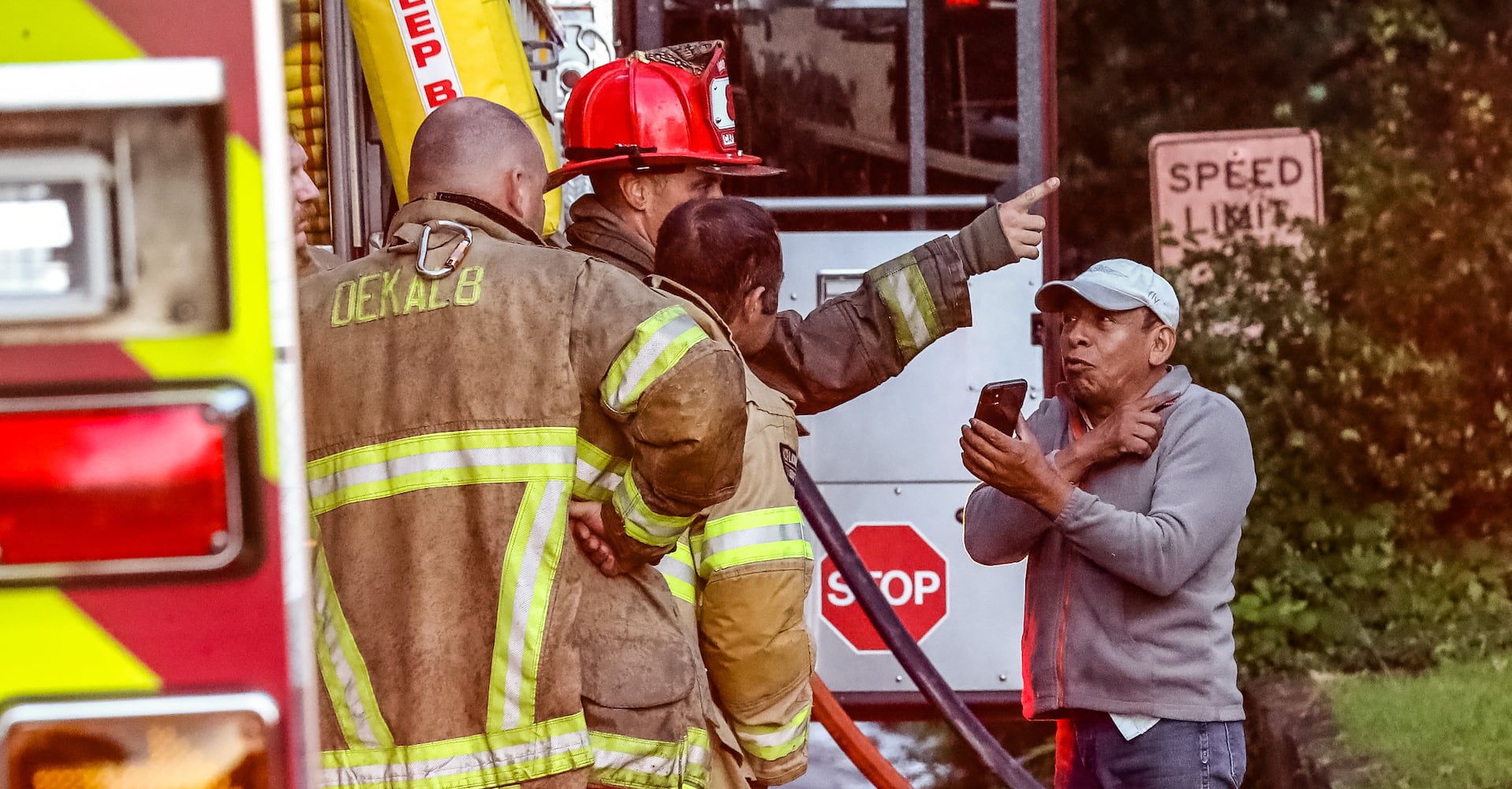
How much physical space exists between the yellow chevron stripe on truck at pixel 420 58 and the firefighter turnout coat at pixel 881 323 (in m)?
0.73

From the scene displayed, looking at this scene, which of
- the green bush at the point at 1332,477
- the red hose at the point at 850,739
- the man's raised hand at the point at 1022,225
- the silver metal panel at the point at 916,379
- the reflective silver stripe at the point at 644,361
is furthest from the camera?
the green bush at the point at 1332,477

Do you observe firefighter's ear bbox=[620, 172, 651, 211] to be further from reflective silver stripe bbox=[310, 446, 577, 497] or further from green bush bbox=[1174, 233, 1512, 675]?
green bush bbox=[1174, 233, 1512, 675]

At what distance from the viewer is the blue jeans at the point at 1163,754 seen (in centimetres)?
326

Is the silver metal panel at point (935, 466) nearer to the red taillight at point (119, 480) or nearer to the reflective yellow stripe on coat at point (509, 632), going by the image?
the reflective yellow stripe on coat at point (509, 632)

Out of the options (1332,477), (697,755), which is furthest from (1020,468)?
(1332,477)

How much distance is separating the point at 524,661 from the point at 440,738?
16 cm

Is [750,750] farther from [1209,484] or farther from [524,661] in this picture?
[1209,484]

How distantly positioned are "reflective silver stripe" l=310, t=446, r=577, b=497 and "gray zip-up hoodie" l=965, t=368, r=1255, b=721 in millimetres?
1199

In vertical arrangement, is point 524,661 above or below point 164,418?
below

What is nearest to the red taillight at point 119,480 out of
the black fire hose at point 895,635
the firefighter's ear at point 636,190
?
the firefighter's ear at point 636,190

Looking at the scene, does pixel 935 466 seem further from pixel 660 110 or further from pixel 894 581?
pixel 660 110

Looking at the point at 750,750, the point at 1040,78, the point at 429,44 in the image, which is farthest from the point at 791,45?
the point at 750,750

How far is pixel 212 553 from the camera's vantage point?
55.7 inches

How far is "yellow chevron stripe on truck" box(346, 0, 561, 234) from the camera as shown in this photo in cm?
361
